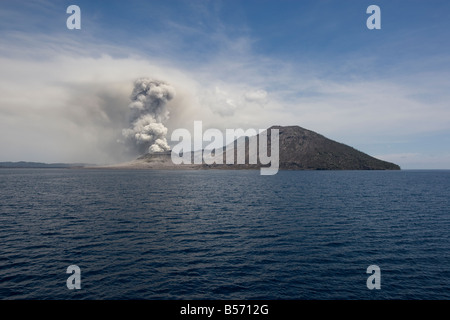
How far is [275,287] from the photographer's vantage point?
1065 inches

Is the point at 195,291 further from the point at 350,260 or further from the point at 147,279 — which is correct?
the point at 350,260

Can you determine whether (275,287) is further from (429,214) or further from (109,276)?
(429,214)

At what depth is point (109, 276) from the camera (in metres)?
29.2

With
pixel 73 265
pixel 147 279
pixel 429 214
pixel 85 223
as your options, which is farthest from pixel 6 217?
pixel 429 214

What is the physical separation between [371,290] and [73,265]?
33.0 metres

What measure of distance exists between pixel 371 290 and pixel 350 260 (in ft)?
25.6

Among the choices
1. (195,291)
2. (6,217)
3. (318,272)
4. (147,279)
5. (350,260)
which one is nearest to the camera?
(195,291)

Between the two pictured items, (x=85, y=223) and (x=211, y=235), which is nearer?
(x=211, y=235)
